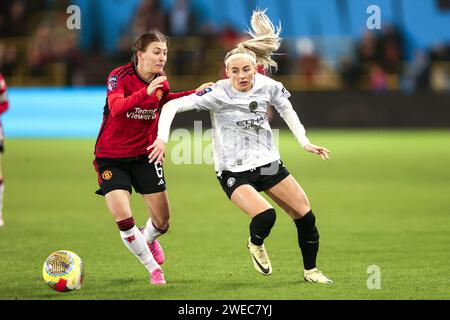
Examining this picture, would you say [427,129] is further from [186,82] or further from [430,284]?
[430,284]

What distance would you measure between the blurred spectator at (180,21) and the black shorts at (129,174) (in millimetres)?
19257

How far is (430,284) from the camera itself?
7.55 metres

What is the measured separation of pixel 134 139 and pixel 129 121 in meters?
0.17

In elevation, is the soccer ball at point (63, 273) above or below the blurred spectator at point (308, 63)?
below

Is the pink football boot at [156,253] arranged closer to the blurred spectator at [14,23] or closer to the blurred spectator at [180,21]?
the blurred spectator at [180,21]

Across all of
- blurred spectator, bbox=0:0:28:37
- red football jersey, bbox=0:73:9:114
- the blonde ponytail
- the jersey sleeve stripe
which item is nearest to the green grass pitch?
red football jersey, bbox=0:73:9:114

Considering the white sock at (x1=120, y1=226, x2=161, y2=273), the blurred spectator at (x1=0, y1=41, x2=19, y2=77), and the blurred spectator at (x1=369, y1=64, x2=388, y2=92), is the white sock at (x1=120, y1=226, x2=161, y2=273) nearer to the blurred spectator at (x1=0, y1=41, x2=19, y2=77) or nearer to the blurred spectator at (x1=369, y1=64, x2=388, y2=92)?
the blurred spectator at (x1=369, y1=64, x2=388, y2=92)

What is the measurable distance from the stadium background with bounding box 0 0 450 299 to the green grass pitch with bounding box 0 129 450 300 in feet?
0.10

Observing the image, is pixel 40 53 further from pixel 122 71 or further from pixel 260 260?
pixel 260 260

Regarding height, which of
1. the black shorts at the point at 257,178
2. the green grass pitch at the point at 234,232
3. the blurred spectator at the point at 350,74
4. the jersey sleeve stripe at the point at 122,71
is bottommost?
→ the green grass pitch at the point at 234,232

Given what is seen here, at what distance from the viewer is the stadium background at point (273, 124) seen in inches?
331

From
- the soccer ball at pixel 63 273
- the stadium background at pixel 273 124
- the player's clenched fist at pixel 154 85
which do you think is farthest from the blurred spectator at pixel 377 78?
the soccer ball at pixel 63 273

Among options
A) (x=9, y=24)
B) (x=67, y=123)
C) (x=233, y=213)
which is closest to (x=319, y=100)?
(x=67, y=123)

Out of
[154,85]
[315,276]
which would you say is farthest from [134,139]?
[315,276]
